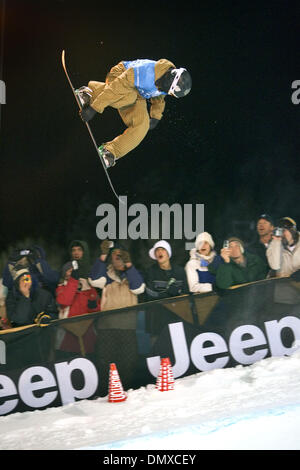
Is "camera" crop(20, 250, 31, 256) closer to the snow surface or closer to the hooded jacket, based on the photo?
the hooded jacket

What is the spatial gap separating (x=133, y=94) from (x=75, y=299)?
1.89m

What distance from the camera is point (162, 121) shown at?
5.08m

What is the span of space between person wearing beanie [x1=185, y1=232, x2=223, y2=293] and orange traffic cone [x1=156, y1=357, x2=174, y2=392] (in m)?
0.72

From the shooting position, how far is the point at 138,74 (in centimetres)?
479

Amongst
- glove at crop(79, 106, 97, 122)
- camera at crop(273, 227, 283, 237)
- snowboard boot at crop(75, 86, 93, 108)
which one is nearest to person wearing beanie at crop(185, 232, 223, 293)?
camera at crop(273, 227, 283, 237)

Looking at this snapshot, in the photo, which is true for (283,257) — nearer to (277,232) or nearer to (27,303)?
(277,232)

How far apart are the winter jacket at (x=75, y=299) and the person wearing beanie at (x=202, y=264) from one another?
896 millimetres

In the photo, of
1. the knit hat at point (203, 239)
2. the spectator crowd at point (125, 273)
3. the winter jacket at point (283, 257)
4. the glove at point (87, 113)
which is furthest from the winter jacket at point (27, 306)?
the winter jacket at point (283, 257)

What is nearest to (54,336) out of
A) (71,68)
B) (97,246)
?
(97,246)

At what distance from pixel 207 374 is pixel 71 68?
9.87 feet

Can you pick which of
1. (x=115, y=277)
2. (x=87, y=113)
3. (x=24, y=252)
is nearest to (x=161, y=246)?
(x=115, y=277)

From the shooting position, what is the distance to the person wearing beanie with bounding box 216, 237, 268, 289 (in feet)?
16.9

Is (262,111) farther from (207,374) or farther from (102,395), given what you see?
(102,395)

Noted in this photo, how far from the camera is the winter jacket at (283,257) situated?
5.17 m
